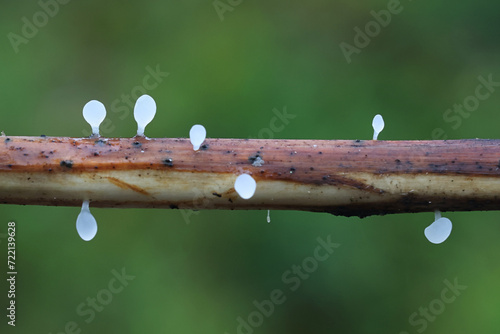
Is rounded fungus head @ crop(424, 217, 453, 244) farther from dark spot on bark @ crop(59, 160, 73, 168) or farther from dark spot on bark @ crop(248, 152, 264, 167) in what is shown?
dark spot on bark @ crop(59, 160, 73, 168)

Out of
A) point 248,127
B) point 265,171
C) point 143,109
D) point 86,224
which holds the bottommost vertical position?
point 86,224

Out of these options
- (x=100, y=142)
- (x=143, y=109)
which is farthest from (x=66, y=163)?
(x=143, y=109)

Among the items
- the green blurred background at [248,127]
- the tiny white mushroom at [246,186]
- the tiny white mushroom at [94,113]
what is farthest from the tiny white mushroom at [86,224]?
the green blurred background at [248,127]

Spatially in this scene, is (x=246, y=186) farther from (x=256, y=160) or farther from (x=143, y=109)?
(x=143, y=109)

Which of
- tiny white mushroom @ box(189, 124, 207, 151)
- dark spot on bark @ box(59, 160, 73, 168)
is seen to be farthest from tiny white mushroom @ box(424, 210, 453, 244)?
dark spot on bark @ box(59, 160, 73, 168)

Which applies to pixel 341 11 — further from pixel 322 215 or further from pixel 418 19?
pixel 322 215

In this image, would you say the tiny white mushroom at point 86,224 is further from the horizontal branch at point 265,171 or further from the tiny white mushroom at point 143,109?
the tiny white mushroom at point 143,109
